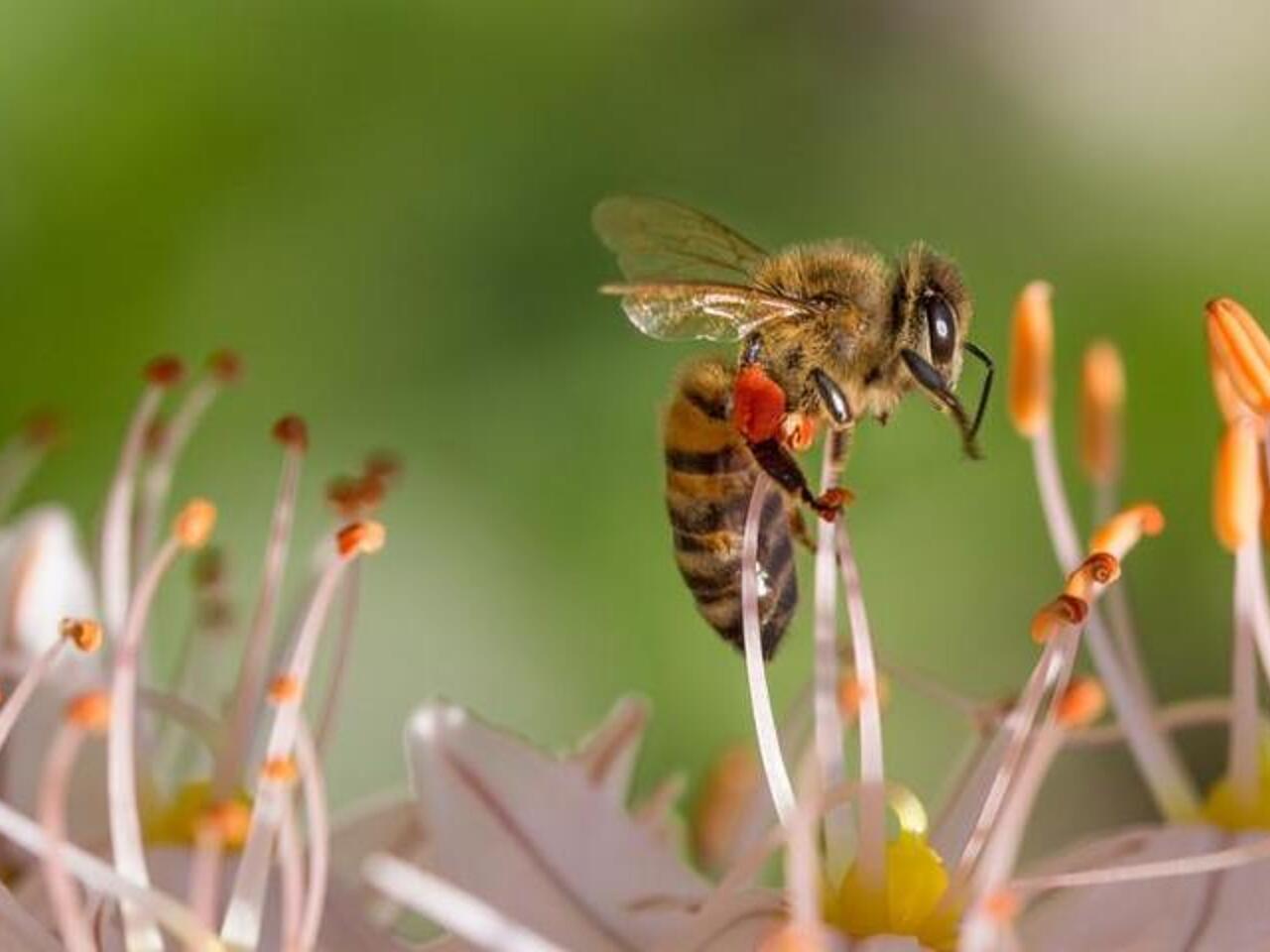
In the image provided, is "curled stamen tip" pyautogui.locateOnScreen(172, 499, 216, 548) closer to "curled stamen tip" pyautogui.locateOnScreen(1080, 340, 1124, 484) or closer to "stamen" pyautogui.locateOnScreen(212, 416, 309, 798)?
"stamen" pyautogui.locateOnScreen(212, 416, 309, 798)

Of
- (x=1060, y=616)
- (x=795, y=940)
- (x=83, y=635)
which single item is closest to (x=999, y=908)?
(x=795, y=940)

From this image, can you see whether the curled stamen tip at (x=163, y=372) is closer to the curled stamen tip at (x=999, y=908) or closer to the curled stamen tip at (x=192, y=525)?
the curled stamen tip at (x=192, y=525)

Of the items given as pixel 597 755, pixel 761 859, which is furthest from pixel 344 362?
pixel 761 859

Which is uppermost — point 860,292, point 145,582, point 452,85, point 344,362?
point 452,85

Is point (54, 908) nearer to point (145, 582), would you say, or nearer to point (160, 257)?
point (145, 582)

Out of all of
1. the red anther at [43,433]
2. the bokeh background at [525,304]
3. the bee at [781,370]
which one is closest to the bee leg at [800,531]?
the bee at [781,370]

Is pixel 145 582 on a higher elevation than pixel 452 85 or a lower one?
lower
